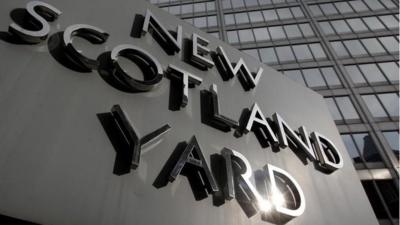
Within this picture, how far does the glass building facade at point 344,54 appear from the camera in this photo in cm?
2678

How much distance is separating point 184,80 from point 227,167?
7.89 feet

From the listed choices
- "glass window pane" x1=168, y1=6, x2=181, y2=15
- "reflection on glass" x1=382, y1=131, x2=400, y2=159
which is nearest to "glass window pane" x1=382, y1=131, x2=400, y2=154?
"reflection on glass" x1=382, y1=131, x2=400, y2=159

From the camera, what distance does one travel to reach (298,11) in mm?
41031

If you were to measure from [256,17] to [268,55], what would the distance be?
7934 mm

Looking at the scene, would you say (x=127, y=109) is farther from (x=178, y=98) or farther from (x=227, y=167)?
(x=227, y=167)

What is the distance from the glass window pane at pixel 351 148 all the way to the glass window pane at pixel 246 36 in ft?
53.7

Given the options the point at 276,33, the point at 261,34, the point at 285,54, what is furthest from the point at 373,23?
the point at 261,34

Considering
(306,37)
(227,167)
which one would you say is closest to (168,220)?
(227,167)

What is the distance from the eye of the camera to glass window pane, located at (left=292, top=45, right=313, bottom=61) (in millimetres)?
34934

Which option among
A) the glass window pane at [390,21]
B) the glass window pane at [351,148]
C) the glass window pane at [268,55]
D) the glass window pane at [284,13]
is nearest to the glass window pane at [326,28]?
the glass window pane at [284,13]

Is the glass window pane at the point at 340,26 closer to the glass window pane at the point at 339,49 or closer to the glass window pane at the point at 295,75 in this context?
the glass window pane at the point at 339,49

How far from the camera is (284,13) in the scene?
40.8 metres

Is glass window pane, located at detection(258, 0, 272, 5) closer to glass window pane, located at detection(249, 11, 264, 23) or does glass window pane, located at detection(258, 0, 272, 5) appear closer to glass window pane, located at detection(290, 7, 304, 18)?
glass window pane, located at detection(249, 11, 264, 23)

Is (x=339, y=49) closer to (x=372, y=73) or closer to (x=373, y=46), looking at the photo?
(x=373, y=46)
